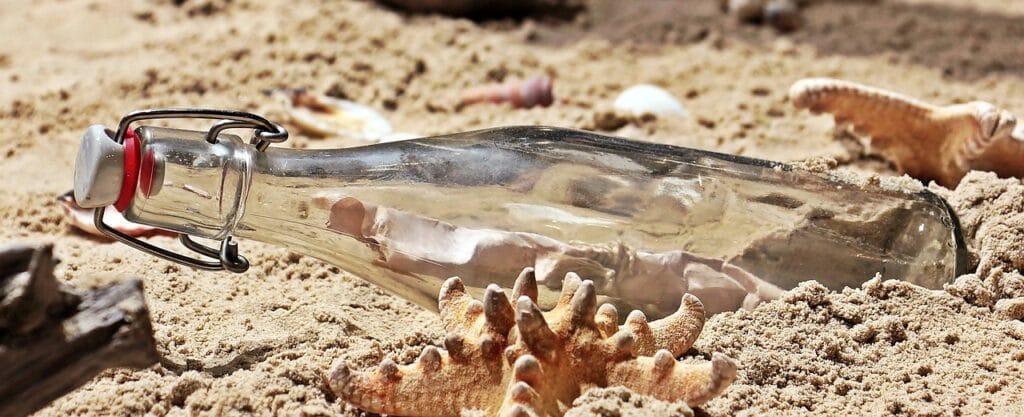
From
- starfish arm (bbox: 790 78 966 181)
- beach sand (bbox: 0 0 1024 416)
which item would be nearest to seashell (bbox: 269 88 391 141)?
beach sand (bbox: 0 0 1024 416)

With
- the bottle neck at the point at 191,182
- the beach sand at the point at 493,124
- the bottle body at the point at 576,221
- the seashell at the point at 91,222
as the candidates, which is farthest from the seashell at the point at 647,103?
the bottle neck at the point at 191,182

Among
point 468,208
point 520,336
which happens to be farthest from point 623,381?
point 468,208

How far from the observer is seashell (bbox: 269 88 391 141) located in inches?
89.7

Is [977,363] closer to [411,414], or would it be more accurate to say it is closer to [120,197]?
[411,414]

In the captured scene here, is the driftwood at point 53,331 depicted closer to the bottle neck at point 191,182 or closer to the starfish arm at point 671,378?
the bottle neck at point 191,182

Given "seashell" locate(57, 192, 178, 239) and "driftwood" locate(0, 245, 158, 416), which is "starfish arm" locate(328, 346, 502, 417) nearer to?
"driftwood" locate(0, 245, 158, 416)

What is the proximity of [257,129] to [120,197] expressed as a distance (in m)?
0.21

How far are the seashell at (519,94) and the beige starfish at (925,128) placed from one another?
0.75 metres

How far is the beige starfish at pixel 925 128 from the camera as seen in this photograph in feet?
5.54

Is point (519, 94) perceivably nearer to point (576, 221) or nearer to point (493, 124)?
point (493, 124)

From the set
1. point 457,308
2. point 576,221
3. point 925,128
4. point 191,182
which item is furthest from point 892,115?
point 191,182

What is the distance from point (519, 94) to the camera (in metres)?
2.45

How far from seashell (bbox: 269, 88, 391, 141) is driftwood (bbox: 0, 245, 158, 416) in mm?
1208

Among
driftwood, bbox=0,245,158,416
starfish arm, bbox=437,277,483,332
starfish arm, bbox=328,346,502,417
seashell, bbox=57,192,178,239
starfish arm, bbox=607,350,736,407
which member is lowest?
seashell, bbox=57,192,178,239
